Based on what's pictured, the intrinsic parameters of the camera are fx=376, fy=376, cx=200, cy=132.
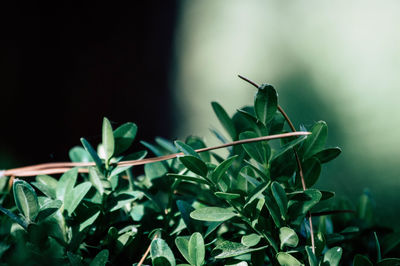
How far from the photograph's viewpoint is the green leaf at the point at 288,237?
39cm

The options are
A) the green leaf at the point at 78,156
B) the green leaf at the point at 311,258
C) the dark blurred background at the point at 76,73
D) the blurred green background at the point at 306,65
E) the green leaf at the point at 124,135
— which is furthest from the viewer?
the blurred green background at the point at 306,65

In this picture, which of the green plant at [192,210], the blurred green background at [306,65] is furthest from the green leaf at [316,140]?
the blurred green background at [306,65]

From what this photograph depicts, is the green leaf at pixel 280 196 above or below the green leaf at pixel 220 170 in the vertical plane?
below

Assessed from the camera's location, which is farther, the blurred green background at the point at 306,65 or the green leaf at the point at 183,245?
the blurred green background at the point at 306,65

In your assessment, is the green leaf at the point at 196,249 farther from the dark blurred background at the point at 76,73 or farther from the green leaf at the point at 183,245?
the dark blurred background at the point at 76,73

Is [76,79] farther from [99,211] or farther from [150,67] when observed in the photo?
[99,211]

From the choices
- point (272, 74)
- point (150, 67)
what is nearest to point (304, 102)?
point (272, 74)

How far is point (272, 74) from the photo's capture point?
3781 millimetres

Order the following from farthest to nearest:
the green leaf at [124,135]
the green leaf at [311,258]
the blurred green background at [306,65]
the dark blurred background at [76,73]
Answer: the blurred green background at [306,65] < the dark blurred background at [76,73] < the green leaf at [124,135] < the green leaf at [311,258]

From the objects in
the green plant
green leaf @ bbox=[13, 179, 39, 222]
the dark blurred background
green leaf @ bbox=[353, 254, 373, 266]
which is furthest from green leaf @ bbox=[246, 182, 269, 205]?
the dark blurred background

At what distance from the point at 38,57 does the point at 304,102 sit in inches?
87.5

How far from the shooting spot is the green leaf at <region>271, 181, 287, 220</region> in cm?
39

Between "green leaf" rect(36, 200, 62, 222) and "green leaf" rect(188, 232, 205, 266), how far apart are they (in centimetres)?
15

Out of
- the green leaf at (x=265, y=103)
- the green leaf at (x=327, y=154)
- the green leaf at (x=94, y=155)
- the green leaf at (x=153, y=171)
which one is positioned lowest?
the green leaf at (x=327, y=154)
